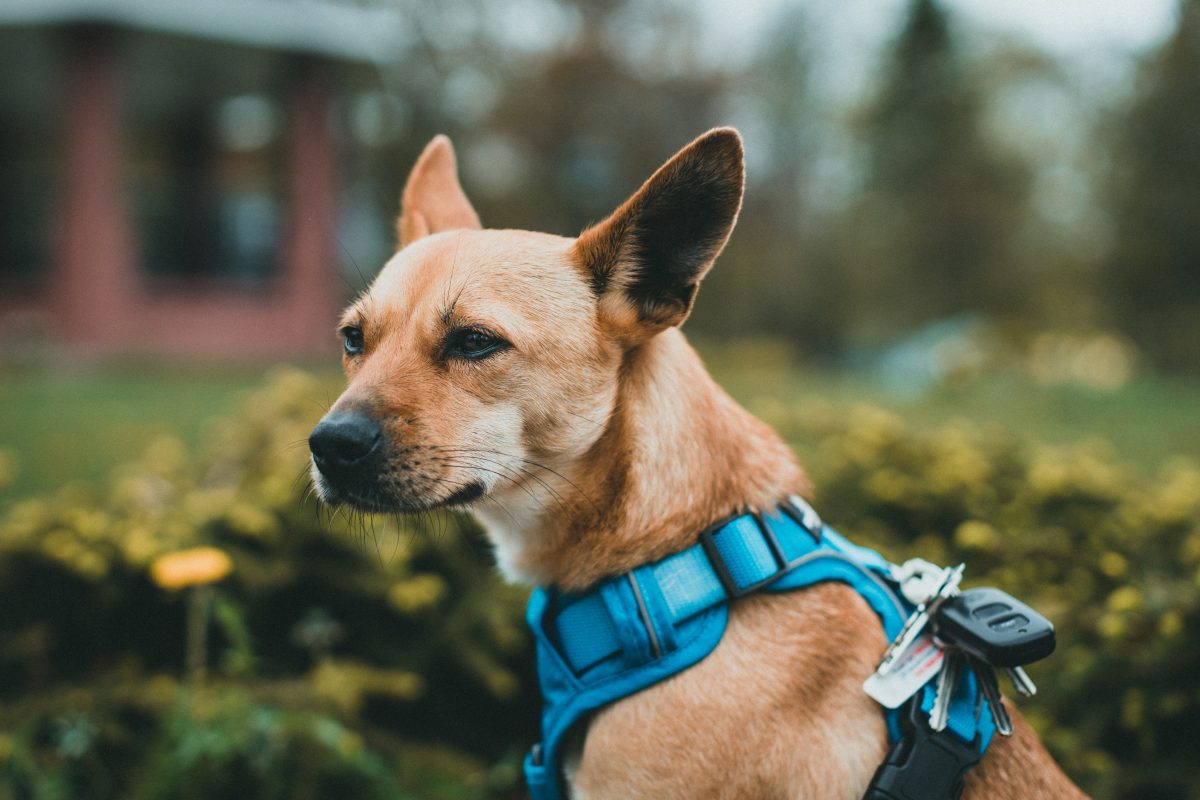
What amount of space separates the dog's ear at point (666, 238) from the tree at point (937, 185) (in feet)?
62.3

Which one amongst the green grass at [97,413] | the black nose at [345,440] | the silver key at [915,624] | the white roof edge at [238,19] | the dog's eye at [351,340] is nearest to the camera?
the silver key at [915,624]

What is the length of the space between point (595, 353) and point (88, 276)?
14.2 meters

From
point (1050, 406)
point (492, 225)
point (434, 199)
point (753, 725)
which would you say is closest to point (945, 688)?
point (753, 725)

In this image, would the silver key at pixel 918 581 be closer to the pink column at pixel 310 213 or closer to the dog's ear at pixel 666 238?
the dog's ear at pixel 666 238

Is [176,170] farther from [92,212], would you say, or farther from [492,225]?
[492,225]

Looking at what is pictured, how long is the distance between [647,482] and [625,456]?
0.09 metres

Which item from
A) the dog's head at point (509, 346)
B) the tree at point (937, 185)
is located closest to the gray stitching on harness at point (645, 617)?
the dog's head at point (509, 346)

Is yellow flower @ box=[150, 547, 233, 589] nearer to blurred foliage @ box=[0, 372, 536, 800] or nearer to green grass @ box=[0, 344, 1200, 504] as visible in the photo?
blurred foliage @ box=[0, 372, 536, 800]

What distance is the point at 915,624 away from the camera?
1885mm

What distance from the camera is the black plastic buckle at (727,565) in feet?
6.27

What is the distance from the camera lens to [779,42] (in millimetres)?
26156

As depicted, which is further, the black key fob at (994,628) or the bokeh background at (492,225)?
the bokeh background at (492,225)

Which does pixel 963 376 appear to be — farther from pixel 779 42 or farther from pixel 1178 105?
pixel 779 42

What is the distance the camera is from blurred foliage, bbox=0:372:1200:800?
2541 millimetres
